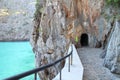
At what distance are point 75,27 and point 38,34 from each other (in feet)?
Answer: 14.2

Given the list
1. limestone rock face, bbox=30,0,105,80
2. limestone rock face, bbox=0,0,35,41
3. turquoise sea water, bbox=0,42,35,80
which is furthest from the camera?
limestone rock face, bbox=0,0,35,41

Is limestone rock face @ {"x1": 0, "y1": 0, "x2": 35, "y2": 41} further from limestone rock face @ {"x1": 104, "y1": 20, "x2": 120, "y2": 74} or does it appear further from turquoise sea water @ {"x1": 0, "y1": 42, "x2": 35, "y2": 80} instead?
limestone rock face @ {"x1": 104, "y1": 20, "x2": 120, "y2": 74}

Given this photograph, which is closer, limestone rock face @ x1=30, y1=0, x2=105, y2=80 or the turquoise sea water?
limestone rock face @ x1=30, y1=0, x2=105, y2=80

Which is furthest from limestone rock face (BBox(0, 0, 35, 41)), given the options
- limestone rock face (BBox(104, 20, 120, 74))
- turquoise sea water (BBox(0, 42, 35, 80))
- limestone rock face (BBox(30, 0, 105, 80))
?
limestone rock face (BBox(104, 20, 120, 74))

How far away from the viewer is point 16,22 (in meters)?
51.7

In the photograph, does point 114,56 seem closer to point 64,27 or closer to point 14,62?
point 64,27

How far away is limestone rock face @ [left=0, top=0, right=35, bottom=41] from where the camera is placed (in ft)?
170

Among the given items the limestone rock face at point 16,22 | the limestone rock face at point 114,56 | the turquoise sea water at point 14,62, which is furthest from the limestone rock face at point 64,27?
the limestone rock face at point 16,22

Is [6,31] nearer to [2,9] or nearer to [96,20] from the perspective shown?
[2,9]

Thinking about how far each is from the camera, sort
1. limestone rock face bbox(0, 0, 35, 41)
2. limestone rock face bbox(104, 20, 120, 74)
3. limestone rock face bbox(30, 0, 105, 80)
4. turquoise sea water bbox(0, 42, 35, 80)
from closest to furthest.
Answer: limestone rock face bbox(104, 20, 120, 74), limestone rock face bbox(30, 0, 105, 80), turquoise sea water bbox(0, 42, 35, 80), limestone rock face bbox(0, 0, 35, 41)

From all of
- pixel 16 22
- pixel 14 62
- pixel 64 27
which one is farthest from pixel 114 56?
pixel 16 22

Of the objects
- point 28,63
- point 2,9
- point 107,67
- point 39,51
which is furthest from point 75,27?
point 2,9

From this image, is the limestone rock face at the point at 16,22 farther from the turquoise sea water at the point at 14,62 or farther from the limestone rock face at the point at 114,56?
the limestone rock face at the point at 114,56

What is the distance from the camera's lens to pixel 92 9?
1628 centimetres
